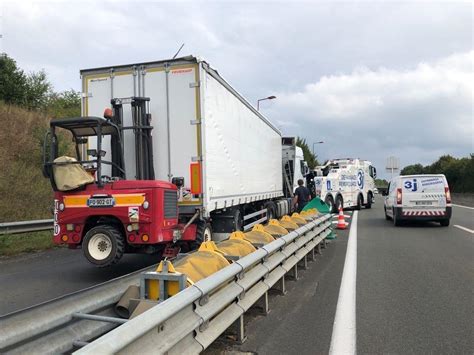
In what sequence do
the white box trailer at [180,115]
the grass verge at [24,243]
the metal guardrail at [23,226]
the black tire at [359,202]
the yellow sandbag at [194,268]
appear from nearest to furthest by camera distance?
Answer: the yellow sandbag at [194,268]
the white box trailer at [180,115]
the grass verge at [24,243]
the metal guardrail at [23,226]
the black tire at [359,202]

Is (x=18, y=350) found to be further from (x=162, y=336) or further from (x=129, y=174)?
(x=129, y=174)

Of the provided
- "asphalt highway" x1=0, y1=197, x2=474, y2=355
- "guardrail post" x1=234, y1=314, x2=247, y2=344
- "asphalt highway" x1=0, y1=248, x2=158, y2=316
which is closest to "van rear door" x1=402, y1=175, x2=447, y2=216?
"asphalt highway" x1=0, y1=197, x2=474, y2=355

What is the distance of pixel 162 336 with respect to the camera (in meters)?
3.06

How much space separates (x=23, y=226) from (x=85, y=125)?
5.03 m

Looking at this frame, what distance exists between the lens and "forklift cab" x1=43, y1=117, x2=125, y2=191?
734 cm

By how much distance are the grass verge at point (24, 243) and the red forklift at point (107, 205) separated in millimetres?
3931

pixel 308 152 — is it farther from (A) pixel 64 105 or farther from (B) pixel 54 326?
(B) pixel 54 326

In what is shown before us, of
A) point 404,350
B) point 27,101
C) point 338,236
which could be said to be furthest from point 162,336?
point 27,101

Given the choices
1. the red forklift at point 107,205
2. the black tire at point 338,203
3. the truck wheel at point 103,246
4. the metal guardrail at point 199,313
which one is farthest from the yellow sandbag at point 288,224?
the black tire at point 338,203

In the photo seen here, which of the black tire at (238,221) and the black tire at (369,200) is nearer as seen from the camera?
the black tire at (238,221)

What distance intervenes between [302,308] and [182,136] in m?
4.02

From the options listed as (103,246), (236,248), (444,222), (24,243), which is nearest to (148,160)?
(103,246)

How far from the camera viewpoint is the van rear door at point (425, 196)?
1603cm

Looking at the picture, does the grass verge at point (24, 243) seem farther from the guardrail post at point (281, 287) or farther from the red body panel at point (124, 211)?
the guardrail post at point (281, 287)
